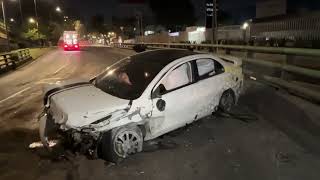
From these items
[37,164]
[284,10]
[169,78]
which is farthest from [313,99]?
[284,10]

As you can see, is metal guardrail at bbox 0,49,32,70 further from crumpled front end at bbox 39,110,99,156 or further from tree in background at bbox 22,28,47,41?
tree in background at bbox 22,28,47,41

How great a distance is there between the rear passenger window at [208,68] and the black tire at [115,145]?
6.92ft

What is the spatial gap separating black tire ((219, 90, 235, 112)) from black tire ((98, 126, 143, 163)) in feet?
8.55

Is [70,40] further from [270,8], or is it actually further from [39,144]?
[39,144]

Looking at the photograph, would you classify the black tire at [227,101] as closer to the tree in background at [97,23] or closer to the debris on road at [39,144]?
the debris on road at [39,144]

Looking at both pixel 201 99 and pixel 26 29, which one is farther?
pixel 26 29

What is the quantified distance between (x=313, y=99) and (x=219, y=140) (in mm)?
2377

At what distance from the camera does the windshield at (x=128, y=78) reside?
20.5 ft

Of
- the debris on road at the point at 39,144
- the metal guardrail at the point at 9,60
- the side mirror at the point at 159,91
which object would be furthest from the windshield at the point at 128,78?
the metal guardrail at the point at 9,60

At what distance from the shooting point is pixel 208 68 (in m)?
7.55

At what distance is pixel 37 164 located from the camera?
569 cm

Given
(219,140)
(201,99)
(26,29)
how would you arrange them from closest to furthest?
(219,140)
(201,99)
(26,29)

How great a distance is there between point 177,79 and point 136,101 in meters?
1.14

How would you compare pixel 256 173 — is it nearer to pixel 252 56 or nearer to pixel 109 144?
pixel 109 144
